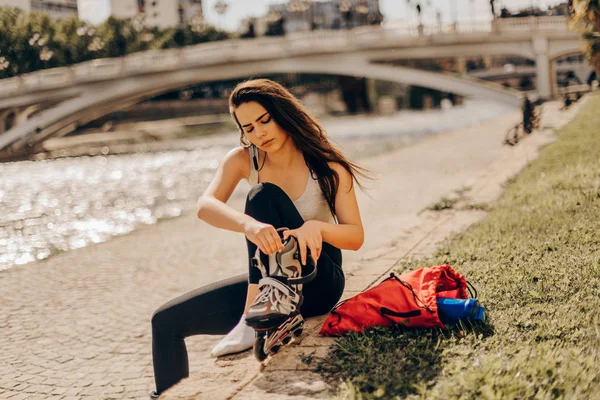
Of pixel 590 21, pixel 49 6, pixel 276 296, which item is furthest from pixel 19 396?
pixel 49 6

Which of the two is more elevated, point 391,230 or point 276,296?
point 276,296

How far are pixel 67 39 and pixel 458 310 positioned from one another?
28474 mm

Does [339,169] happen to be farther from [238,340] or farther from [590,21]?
[590,21]

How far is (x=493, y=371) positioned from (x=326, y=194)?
3.60 feet

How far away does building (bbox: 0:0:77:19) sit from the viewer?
15.7m

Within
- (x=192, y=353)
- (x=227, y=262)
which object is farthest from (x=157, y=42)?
(x=192, y=353)

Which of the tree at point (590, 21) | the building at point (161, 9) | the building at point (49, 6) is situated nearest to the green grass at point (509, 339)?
the tree at point (590, 21)

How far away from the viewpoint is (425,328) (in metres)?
2.91

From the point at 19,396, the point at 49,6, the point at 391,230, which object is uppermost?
the point at 49,6

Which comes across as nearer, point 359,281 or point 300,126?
point 300,126

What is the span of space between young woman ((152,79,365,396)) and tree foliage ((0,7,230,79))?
13558 millimetres

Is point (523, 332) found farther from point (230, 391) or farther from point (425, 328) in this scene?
point (230, 391)

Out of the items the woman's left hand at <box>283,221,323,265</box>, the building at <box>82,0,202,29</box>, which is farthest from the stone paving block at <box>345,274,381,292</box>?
the building at <box>82,0,202,29</box>

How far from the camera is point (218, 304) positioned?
304 centimetres
